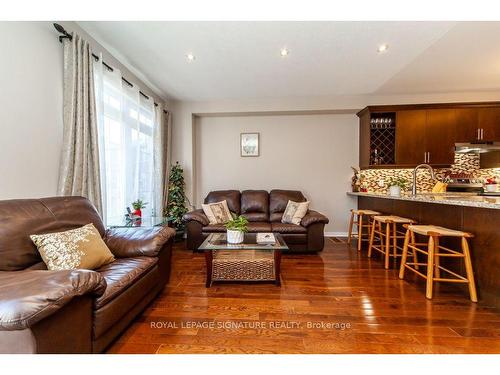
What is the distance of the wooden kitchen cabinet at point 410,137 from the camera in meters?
3.95

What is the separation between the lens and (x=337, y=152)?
4434 mm

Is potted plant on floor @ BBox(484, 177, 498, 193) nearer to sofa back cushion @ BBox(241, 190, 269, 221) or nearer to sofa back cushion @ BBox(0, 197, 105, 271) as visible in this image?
sofa back cushion @ BBox(241, 190, 269, 221)

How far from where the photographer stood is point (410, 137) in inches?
156

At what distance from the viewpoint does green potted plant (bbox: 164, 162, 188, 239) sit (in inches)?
159

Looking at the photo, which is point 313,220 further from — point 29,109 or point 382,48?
point 29,109

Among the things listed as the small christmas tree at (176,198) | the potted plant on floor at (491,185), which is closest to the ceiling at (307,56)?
the small christmas tree at (176,198)

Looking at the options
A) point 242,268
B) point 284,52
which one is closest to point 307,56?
point 284,52

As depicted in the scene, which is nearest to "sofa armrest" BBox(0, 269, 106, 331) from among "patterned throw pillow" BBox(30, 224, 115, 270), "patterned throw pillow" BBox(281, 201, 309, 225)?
"patterned throw pillow" BBox(30, 224, 115, 270)

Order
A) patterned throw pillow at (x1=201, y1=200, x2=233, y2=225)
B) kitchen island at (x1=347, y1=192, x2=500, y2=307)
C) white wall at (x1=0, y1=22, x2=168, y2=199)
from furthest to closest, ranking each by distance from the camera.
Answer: patterned throw pillow at (x1=201, y1=200, x2=233, y2=225) → kitchen island at (x1=347, y1=192, x2=500, y2=307) → white wall at (x1=0, y1=22, x2=168, y2=199)

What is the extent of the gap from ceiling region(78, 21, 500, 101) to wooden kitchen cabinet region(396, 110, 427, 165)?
46 cm

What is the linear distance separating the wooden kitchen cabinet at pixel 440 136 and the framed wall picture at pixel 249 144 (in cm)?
307

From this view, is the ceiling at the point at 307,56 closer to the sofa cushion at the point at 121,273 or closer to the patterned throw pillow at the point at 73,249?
the patterned throw pillow at the point at 73,249

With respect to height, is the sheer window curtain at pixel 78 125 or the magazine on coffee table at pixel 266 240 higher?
the sheer window curtain at pixel 78 125

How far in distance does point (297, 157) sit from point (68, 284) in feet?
13.2
